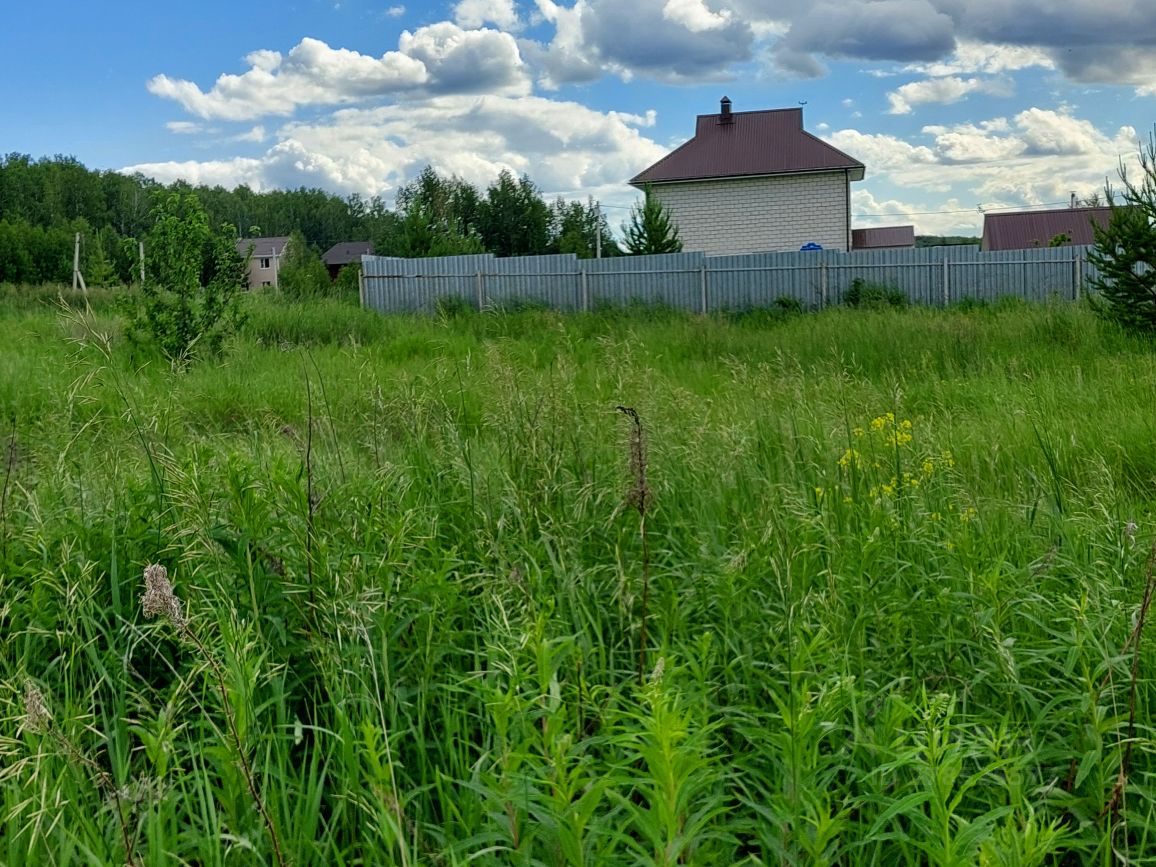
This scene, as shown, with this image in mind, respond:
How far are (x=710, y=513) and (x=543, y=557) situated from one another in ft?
2.08

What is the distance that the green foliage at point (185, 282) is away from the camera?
1066 cm

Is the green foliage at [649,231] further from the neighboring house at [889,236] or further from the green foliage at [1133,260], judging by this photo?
the neighboring house at [889,236]

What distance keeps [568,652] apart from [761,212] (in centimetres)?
2714

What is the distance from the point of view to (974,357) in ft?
30.6

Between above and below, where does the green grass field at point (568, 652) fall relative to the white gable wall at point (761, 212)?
below

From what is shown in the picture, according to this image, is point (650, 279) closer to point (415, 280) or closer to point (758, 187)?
point (415, 280)

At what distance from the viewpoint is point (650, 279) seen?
19.4m

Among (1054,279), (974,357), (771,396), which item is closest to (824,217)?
(1054,279)

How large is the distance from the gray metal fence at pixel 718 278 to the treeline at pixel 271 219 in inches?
180

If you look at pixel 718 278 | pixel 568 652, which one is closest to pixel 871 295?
pixel 718 278

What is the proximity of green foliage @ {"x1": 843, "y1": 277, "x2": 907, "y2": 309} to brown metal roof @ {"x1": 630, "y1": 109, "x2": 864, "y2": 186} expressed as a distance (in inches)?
387

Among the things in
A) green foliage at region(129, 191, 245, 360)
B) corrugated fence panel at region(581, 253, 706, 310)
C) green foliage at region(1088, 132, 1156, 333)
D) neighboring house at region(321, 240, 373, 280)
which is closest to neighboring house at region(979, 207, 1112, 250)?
corrugated fence panel at region(581, 253, 706, 310)

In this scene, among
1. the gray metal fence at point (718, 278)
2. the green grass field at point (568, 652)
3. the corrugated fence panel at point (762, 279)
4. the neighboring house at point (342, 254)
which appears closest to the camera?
the green grass field at point (568, 652)

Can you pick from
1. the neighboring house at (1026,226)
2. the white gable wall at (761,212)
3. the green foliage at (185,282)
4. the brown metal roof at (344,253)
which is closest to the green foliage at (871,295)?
the white gable wall at (761,212)
